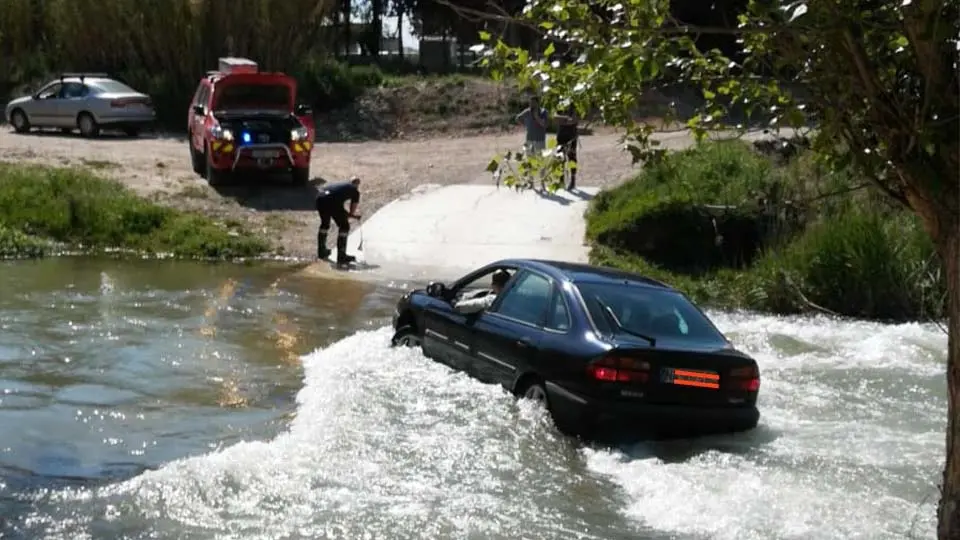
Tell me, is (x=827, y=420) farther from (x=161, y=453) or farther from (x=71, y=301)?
(x=71, y=301)

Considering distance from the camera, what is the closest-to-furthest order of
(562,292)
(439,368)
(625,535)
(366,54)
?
(625,535) → (562,292) → (439,368) → (366,54)

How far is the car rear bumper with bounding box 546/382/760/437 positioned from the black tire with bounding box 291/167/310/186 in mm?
16472

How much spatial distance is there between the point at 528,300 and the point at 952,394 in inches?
252

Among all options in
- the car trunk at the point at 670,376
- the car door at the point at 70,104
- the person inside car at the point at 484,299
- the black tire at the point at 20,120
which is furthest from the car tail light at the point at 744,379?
the black tire at the point at 20,120

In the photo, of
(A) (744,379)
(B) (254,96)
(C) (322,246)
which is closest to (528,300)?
(A) (744,379)

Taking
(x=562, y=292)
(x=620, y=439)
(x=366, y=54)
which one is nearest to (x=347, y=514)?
(x=620, y=439)

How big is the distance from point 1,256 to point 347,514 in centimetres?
1421

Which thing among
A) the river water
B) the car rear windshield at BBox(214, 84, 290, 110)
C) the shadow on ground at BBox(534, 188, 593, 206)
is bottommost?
the river water

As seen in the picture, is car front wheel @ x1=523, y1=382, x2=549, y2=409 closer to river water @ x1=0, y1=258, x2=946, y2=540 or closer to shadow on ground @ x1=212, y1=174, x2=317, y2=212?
river water @ x1=0, y1=258, x2=946, y2=540

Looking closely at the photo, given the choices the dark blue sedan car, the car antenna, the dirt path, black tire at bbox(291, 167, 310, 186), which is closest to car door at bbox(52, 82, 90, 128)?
the dirt path

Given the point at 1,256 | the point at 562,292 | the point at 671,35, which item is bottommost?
the point at 1,256

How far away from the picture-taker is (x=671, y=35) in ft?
17.6

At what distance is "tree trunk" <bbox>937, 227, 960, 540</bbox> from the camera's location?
5.07 meters

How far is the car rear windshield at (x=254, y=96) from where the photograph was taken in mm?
26688
